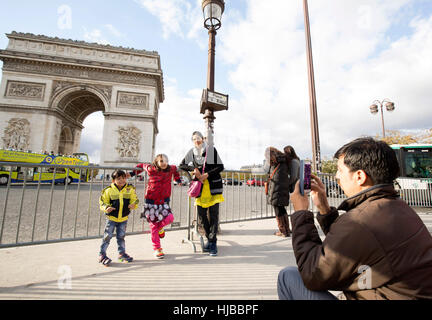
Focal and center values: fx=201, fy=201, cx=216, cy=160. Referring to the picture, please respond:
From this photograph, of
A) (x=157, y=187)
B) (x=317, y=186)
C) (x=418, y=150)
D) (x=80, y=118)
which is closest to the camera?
(x=317, y=186)

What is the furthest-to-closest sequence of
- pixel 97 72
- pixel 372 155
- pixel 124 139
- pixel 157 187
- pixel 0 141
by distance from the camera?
pixel 97 72
pixel 124 139
pixel 0 141
pixel 157 187
pixel 372 155

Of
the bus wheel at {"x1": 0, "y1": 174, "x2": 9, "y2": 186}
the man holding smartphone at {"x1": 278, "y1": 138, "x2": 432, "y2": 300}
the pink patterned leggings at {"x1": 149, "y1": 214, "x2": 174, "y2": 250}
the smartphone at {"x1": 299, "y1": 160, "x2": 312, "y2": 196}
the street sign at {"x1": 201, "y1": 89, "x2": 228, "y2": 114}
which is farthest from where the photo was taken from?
the bus wheel at {"x1": 0, "y1": 174, "x2": 9, "y2": 186}

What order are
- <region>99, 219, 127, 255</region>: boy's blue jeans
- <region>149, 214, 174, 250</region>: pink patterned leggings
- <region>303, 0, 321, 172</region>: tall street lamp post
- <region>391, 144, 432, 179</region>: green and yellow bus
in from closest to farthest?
<region>99, 219, 127, 255</region>: boy's blue jeans → <region>149, 214, 174, 250</region>: pink patterned leggings → <region>303, 0, 321, 172</region>: tall street lamp post → <region>391, 144, 432, 179</region>: green and yellow bus

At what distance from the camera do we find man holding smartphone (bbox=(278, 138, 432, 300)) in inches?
29.8

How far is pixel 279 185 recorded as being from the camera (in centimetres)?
385

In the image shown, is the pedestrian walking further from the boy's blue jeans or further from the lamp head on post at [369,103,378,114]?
the lamp head on post at [369,103,378,114]

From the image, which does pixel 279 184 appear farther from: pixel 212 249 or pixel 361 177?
pixel 361 177

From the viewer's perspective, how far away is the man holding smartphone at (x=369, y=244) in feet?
2.48

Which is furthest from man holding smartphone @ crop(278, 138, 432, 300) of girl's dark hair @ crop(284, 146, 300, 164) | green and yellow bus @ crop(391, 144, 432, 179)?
green and yellow bus @ crop(391, 144, 432, 179)

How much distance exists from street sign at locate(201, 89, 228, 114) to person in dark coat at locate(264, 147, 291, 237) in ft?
4.05

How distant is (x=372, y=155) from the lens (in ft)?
3.23
